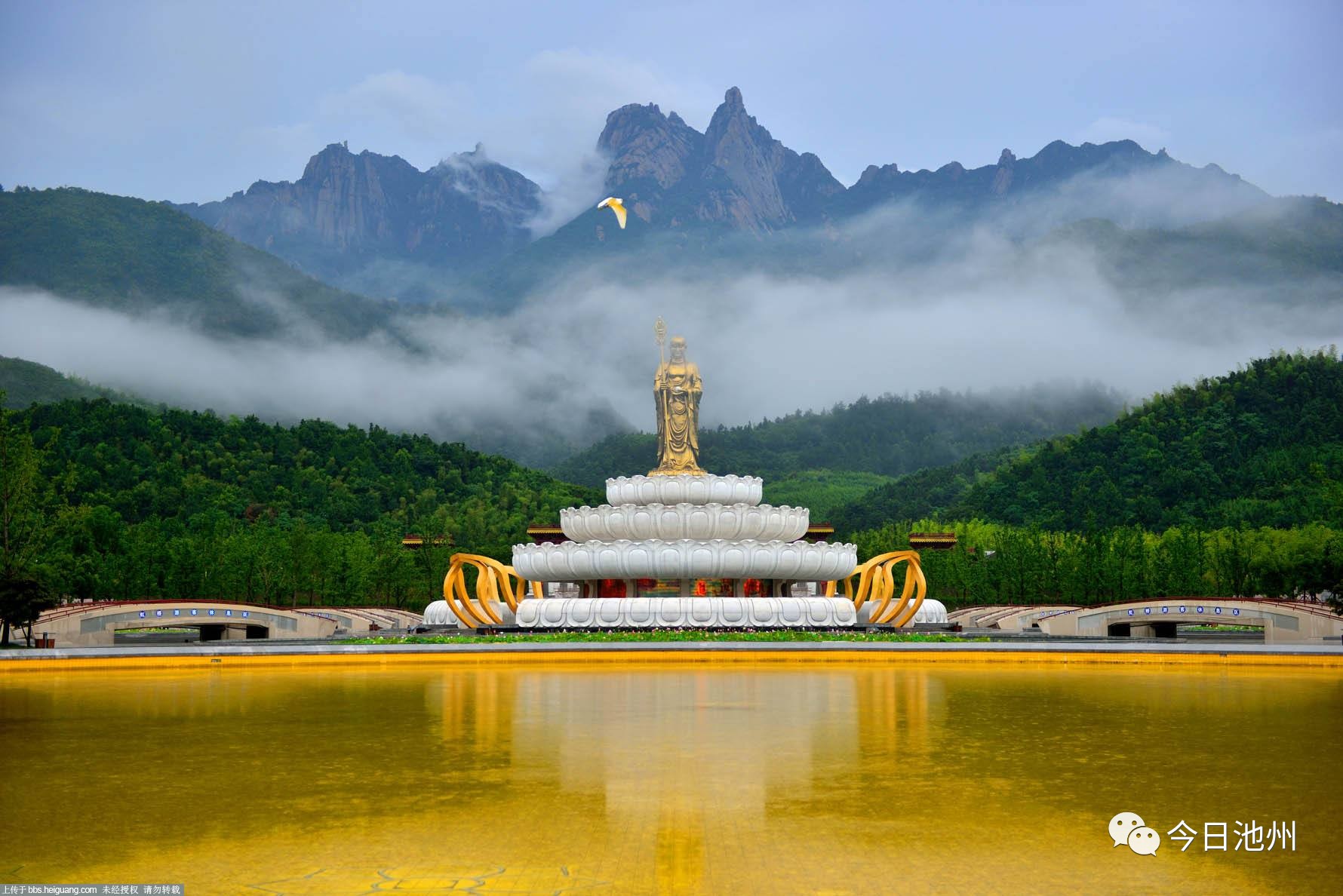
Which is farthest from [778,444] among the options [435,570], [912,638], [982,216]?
[912,638]

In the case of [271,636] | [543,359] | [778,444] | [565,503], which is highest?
[543,359]

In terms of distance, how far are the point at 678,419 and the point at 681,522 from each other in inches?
250

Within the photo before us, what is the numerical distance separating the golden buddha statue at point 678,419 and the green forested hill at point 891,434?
6556 centimetres

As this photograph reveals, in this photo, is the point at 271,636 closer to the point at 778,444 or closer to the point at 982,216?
the point at 778,444

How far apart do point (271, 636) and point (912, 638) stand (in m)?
18.4

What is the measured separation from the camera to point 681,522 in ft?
84.1

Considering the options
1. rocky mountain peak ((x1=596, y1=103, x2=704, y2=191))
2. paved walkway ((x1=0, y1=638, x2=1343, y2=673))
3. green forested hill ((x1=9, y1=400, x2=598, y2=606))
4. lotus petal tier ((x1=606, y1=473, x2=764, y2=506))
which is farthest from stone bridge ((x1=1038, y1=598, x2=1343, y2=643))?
rocky mountain peak ((x1=596, y1=103, x2=704, y2=191))

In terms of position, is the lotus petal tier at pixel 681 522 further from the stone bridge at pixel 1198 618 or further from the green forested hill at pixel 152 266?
the green forested hill at pixel 152 266

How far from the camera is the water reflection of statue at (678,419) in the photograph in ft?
103

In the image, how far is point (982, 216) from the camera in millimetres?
148750

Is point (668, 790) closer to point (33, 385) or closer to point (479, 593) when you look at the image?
point (479, 593)

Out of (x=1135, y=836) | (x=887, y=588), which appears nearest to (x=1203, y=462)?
(x=887, y=588)

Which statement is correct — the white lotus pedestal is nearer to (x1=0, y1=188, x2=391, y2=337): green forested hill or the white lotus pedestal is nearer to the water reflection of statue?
the water reflection of statue

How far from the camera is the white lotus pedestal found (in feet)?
79.4
